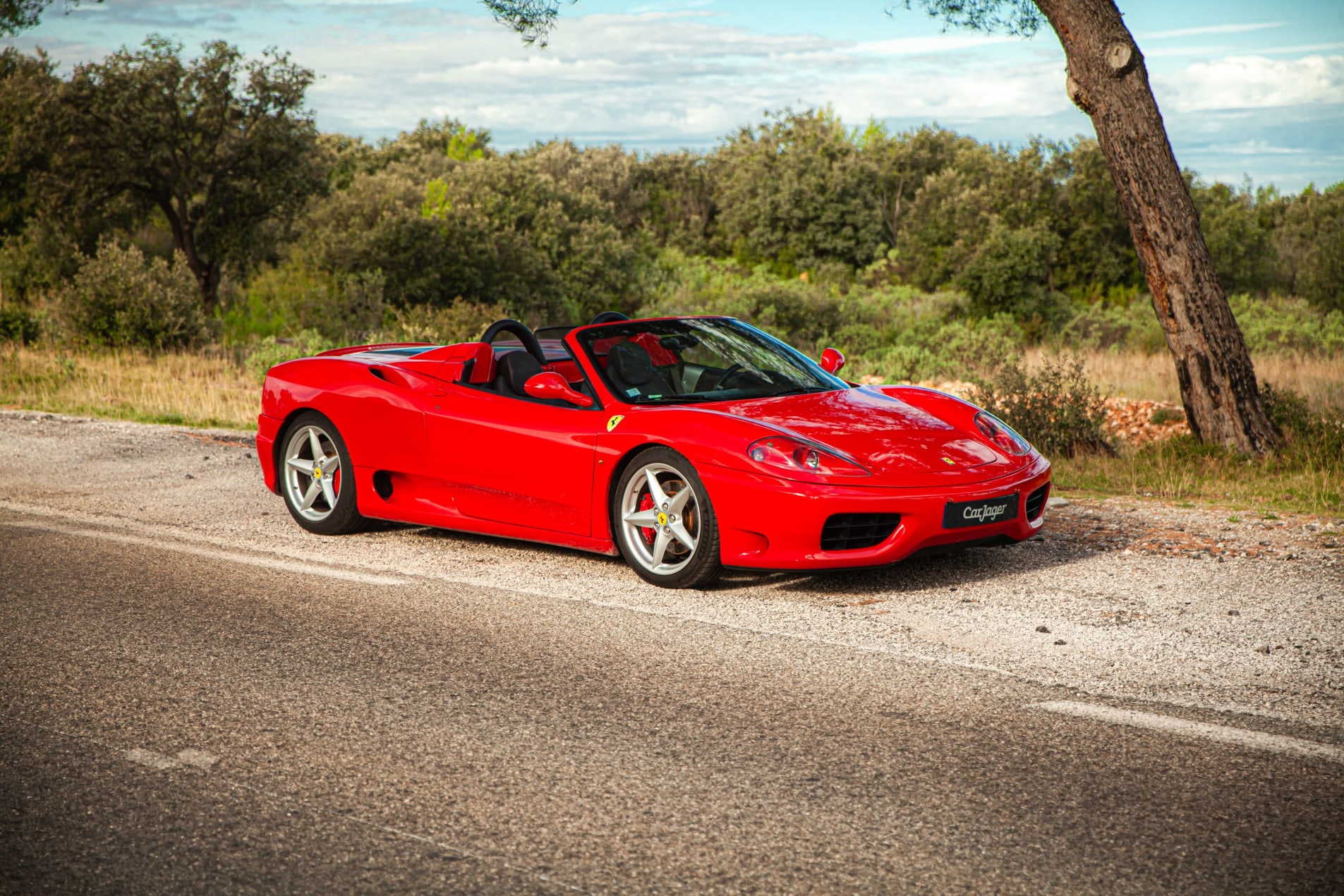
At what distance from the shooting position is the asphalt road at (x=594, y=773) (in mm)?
2953

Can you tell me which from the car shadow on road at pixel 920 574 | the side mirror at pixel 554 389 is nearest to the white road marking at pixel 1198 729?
the car shadow on road at pixel 920 574

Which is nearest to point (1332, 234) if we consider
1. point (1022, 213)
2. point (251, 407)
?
point (1022, 213)

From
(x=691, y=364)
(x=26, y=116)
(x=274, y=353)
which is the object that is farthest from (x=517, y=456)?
(x=26, y=116)

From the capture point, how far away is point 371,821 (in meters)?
A: 3.24

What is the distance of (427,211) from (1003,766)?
3298 centimetres

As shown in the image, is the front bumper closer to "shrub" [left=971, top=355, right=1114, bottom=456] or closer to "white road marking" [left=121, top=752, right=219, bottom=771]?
"white road marking" [left=121, top=752, right=219, bottom=771]

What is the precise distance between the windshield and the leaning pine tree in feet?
15.4

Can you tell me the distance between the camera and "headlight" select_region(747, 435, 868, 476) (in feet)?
18.0

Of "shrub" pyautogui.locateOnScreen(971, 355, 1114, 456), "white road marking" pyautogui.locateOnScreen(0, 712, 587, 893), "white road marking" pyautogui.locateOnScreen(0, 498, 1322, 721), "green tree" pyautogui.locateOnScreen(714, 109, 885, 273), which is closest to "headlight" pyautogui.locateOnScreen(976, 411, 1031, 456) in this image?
"white road marking" pyautogui.locateOnScreen(0, 498, 1322, 721)

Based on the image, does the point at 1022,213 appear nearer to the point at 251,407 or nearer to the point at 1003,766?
the point at 251,407

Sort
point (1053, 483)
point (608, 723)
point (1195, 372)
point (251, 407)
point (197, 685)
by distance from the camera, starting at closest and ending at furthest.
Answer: point (608, 723), point (197, 685), point (1053, 483), point (1195, 372), point (251, 407)

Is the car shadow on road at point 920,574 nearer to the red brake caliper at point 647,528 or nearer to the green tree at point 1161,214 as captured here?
the red brake caliper at point 647,528

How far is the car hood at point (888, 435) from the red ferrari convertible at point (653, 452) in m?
0.01

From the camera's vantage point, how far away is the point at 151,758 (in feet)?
12.2
